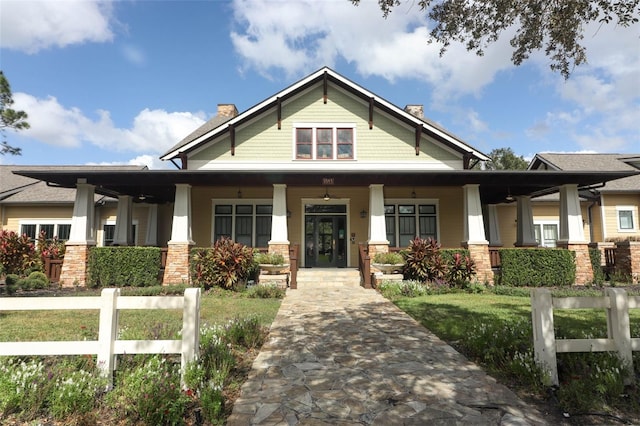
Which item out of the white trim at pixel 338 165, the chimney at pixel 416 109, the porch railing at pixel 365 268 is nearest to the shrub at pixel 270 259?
the porch railing at pixel 365 268

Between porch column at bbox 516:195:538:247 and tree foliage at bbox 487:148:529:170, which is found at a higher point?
tree foliage at bbox 487:148:529:170

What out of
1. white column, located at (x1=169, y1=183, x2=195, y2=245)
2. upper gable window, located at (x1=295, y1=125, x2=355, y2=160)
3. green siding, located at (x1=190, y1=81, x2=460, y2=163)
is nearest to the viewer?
white column, located at (x1=169, y1=183, x2=195, y2=245)

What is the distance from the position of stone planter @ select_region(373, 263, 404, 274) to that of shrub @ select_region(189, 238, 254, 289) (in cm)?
442

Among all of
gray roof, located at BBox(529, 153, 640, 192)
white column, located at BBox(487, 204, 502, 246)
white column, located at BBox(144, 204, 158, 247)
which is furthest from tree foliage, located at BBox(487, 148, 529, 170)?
white column, located at BBox(144, 204, 158, 247)

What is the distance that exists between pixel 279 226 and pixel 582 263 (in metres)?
11.2

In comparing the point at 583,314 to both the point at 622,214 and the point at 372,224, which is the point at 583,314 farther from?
the point at 622,214

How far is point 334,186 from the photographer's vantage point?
15305 millimetres

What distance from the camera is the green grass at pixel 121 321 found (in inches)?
247

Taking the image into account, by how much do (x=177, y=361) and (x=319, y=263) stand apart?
480 inches

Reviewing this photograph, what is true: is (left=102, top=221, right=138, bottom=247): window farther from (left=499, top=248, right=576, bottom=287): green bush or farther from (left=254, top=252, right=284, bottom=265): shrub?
(left=499, top=248, right=576, bottom=287): green bush

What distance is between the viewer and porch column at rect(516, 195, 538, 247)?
17031 millimetres

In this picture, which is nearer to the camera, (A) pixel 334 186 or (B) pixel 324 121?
(A) pixel 334 186

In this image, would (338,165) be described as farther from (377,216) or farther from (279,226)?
(279,226)

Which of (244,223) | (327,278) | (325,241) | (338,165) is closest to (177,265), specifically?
(244,223)
